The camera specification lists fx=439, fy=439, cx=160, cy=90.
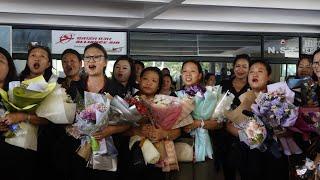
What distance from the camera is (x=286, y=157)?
3.45m

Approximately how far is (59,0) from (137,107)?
2970 millimetres

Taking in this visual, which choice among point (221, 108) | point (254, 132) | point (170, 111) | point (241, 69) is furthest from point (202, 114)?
point (241, 69)

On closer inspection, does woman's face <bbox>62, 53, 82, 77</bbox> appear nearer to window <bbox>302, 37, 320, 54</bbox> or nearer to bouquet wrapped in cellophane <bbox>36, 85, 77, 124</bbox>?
bouquet wrapped in cellophane <bbox>36, 85, 77, 124</bbox>

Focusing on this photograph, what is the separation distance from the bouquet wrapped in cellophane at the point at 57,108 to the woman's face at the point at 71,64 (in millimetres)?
897

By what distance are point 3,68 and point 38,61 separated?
35 centimetres

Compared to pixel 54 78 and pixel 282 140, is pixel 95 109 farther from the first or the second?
pixel 282 140

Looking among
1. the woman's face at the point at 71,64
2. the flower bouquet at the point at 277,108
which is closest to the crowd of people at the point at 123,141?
the flower bouquet at the point at 277,108

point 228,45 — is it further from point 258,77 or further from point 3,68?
point 3,68

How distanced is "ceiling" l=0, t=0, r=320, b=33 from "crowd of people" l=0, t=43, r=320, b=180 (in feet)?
5.87

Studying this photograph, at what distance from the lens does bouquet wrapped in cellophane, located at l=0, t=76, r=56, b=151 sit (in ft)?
9.98

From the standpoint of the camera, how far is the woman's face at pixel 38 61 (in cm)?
358

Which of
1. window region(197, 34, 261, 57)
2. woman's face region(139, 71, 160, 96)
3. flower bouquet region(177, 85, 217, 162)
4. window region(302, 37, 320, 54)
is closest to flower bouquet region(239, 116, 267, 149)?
flower bouquet region(177, 85, 217, 162)

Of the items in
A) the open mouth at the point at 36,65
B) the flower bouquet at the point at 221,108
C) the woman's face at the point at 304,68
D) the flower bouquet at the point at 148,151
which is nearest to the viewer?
the flower bouquet at the point at 148,151

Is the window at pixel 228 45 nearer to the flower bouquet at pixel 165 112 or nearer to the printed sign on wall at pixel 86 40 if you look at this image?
the printed sign on wall at pixel 86 40
